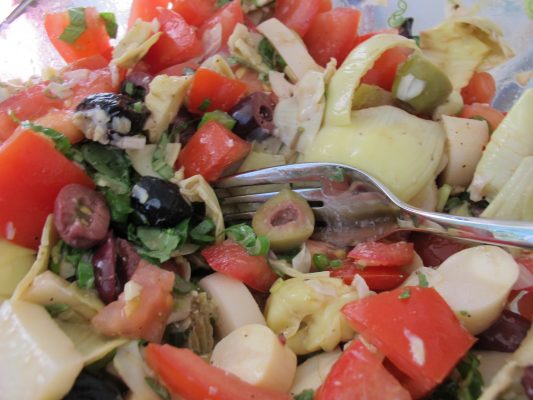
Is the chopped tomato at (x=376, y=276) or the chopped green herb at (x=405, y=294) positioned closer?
the chopped green herb at (x=405, y=294)

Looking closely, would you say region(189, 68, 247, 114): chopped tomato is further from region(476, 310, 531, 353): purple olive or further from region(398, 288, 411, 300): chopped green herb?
region(476, 310, 531, 353): purple olive

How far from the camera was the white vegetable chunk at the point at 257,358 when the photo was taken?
4.13 ft

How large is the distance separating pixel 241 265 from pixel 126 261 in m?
0.30

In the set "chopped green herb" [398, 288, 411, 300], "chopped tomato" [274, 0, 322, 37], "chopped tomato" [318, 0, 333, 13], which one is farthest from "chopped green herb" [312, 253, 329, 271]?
"chopped tomato" [318, 0, 333, 13]

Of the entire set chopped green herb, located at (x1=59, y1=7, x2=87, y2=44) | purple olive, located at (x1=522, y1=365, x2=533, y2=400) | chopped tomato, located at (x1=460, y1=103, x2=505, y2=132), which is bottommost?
chopped tomato, located at (x1=460, y1=103, x2=505, y2=132)

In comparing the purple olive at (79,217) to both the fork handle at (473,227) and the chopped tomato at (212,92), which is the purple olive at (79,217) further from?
the fork handle at (473,227)

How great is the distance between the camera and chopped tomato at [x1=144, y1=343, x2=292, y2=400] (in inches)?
46.4

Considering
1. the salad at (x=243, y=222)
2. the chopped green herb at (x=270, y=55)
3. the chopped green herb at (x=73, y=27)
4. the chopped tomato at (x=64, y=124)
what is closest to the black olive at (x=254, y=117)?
the salad at (x=243, y=222)

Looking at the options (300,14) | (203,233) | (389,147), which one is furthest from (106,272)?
(300,14)

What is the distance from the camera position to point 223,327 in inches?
58.4

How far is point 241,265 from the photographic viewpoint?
154 cm

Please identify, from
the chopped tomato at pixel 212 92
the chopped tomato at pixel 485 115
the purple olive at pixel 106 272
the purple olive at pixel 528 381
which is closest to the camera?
the purple olive at pixel 528 381

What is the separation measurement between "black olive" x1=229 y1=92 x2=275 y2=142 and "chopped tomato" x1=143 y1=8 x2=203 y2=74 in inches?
12.3

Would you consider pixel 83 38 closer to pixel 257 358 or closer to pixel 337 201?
pixel 337 201
